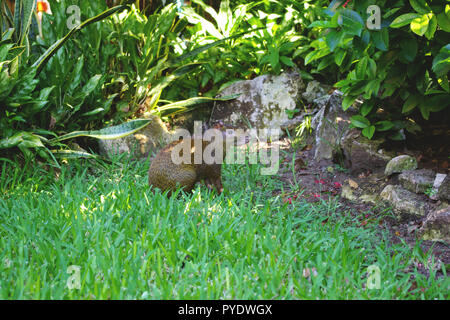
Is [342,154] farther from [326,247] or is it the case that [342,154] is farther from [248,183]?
[326,247]

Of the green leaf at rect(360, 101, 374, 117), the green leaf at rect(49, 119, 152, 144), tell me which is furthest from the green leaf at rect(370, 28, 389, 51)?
the green leaf at rect(49, 119, 152, 144)

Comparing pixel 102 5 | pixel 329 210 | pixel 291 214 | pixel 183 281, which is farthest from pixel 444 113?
pixel 102 5

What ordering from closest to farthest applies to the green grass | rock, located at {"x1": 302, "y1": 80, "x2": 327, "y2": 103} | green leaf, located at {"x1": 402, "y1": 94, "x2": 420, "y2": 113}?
the green grass → green leaf, located at {"x1": 402, "y1": 94, "x2": 420, "y2": 113} → rock, located at {"x1": 302, "y1": 80, "x2": 327, "y2": 103}

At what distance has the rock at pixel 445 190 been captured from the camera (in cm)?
279

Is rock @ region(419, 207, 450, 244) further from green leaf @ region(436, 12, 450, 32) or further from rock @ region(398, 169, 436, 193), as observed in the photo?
green leaf @ region(436, 12, 450, 32)

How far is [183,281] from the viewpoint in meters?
2.07

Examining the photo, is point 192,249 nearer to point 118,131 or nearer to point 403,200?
point 403,200

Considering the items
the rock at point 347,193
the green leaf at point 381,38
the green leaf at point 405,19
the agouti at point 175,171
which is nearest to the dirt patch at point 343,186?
the rock at point 347,193

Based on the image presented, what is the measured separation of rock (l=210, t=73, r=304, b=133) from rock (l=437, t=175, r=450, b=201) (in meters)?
2.11

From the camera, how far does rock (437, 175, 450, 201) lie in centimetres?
279

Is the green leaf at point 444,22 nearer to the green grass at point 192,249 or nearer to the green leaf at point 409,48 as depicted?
the green leaf at point 409,48

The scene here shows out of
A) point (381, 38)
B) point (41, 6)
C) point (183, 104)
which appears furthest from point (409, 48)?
point (41, 6)

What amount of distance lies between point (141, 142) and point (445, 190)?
2740 millimetres

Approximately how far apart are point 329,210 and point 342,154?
0.79 metres
